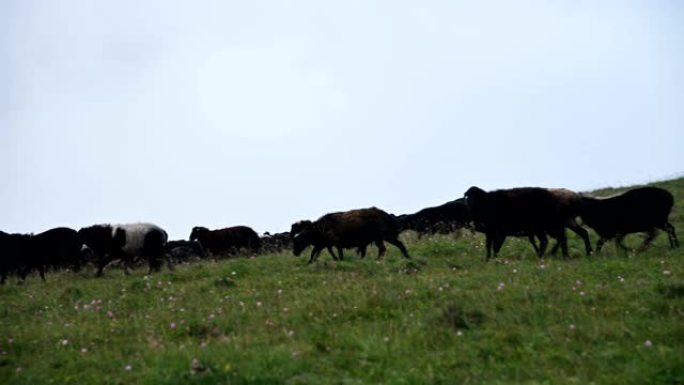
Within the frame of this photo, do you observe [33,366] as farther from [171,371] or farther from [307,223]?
[307,223]

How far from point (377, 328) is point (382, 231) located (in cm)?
1079

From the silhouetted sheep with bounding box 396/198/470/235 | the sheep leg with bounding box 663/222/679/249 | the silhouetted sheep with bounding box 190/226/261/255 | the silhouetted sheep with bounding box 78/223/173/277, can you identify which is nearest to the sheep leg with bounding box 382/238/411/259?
the sheep leg with bounding box 663/222/679/249

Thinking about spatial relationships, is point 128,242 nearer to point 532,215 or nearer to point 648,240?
point 532,215

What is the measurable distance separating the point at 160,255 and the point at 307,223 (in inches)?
195

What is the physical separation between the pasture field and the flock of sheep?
209cm

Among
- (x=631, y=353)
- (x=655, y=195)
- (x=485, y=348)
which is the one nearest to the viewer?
(x=631, y=353)

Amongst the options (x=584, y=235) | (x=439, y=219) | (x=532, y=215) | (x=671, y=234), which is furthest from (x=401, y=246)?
(x=439, y=219)

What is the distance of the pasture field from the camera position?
8.00 metres

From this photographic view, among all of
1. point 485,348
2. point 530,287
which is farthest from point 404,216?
point 485,348

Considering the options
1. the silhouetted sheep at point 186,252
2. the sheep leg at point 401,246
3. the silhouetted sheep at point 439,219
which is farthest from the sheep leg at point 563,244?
the silhouetted sheep at point 186,252

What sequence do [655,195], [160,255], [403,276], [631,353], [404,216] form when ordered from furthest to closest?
[404,216] < [160,255] < [655,195] < [403,276] < [631,353]

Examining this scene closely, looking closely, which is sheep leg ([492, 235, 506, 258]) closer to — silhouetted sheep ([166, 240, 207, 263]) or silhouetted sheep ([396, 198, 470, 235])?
silhouetted sheep ([396, 198, 470, 235])

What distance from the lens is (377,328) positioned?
31.7 ft

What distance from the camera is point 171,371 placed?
817cm
